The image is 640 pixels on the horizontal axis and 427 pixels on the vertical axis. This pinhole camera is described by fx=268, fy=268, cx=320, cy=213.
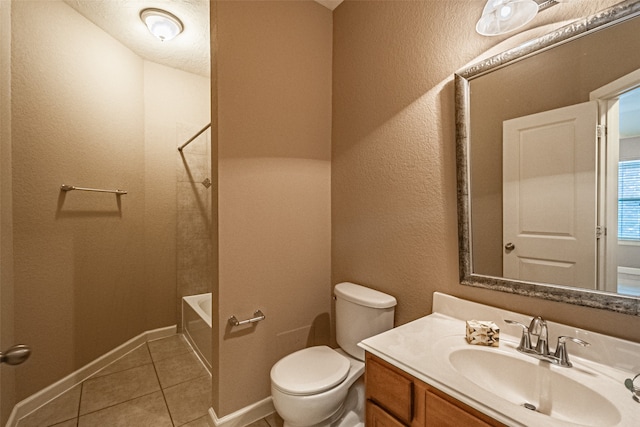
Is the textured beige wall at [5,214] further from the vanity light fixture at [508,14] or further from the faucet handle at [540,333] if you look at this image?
the faucet handle at [540,333]

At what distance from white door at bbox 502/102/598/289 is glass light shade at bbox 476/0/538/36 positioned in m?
0.36

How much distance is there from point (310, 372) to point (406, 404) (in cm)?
66

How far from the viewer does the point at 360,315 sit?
1.58 m

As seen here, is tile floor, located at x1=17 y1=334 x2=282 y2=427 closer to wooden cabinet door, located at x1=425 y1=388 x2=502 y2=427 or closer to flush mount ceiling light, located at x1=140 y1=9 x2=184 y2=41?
wooden cabinet door, located at x1=425 y1=388 x2=502 y2=427

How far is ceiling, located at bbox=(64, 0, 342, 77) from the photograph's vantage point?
1940 millimetres

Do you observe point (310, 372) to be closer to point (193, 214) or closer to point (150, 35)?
point (193, 214)

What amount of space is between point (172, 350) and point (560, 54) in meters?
3.31

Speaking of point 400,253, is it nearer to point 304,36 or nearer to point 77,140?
point 304,36

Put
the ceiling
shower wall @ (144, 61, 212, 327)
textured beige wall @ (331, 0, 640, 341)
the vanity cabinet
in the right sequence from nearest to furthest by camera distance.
Result: the vanity cabinet → textured beige wall @ (331, 0, 640, 341) → the ceiling → shower wall @ (144, 61, 212, 327)

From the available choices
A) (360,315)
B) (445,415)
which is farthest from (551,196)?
(360,315)

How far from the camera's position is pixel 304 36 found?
75.0 inches

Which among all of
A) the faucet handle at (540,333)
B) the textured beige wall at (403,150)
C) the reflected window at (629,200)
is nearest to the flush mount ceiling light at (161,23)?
the textured beige wall at (403,150)

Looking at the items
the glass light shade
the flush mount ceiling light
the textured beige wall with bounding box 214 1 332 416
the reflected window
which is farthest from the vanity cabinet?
the flush mount ceiling light

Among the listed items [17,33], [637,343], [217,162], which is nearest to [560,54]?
[637,343]
